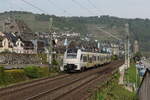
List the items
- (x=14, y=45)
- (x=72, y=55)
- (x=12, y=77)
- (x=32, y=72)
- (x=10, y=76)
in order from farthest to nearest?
(x=14, y=45)
(x=72, y=55)
(x=32, y=72)
(x=12, y=77)
(x=10, y=76)

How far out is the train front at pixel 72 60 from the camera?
4653 cm

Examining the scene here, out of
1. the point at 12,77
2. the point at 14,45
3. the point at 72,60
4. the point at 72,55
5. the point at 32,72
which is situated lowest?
the point at 12,77

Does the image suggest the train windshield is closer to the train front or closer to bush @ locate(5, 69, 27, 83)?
the train front

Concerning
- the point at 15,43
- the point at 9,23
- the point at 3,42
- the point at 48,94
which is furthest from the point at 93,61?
the point at 9,23

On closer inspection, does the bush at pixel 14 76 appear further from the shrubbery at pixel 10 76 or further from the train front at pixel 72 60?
→ the train front at pixel 72 60

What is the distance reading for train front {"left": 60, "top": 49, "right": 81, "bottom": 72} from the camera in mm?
46531

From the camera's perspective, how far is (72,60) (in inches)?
1848

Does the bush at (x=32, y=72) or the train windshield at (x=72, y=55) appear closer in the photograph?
the bush at (x=32, y=72)

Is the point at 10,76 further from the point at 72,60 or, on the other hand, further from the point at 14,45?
the point at 14,45

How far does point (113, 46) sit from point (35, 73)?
15227 centimetres

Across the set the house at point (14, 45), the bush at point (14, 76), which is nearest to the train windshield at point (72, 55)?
the bush at point (14, 76)

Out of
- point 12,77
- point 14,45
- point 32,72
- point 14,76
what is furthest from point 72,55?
point 14,45

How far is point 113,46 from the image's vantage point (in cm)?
18888

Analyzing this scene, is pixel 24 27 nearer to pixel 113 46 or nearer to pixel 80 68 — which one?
pixel 113 46
